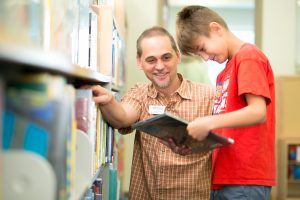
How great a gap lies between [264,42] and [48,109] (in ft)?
14.9

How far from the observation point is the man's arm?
4.62 feet

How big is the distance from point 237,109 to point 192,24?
1.35 ft

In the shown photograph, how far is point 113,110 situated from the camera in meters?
1.61

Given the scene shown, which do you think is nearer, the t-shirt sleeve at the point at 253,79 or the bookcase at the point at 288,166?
the t-shirt sleeve at the point at 253,79

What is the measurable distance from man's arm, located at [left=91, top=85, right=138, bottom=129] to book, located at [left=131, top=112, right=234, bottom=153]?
15cm

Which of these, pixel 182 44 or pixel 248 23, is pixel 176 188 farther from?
pixel 248 23

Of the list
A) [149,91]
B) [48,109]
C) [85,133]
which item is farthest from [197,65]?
[48,109]

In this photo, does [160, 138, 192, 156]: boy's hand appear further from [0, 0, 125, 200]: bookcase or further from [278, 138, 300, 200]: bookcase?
[278, 138, 300, 200]: bookcase

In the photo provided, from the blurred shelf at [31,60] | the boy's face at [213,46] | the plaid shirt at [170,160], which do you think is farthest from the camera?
the plaid shirt at [170,160]

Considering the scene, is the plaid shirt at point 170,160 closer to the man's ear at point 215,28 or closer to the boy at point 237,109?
the boy at point 237,109

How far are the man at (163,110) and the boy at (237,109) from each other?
3.1 inches

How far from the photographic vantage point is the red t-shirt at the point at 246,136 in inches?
57.7

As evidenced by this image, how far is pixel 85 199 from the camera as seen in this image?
4.67 ft

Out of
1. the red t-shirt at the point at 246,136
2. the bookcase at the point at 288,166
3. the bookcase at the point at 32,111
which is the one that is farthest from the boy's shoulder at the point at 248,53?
the bookcase at the point at 288,166
